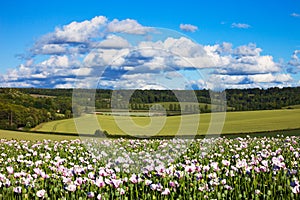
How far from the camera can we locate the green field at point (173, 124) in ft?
74.4

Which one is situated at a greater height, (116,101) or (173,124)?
(116,101)

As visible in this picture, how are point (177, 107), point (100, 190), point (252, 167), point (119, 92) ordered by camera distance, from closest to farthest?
point (100, 190)
point (252, 167)
point (119, 92)
point (177, 107)

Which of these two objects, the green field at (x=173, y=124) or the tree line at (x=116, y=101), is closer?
the tree line at (x=116, y=101)

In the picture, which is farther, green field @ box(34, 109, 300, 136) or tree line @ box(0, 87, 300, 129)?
green field @ box(34, 109, 300, 136)

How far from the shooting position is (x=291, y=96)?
62562 mm

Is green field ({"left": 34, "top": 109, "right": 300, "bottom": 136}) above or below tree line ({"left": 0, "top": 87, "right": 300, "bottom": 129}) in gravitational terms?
below

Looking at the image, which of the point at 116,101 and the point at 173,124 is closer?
the point at 116,101

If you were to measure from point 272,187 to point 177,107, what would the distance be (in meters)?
28.8

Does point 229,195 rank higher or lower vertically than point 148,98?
lower

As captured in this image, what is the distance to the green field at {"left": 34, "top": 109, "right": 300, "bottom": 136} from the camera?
22.7 m

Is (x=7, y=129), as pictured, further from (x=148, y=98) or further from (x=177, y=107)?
(x=177, y=107)

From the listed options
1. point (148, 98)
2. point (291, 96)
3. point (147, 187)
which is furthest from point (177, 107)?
point (291, 96)

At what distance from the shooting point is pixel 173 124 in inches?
1334

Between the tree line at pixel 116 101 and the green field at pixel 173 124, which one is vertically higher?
the tree line at pixel 116 101
